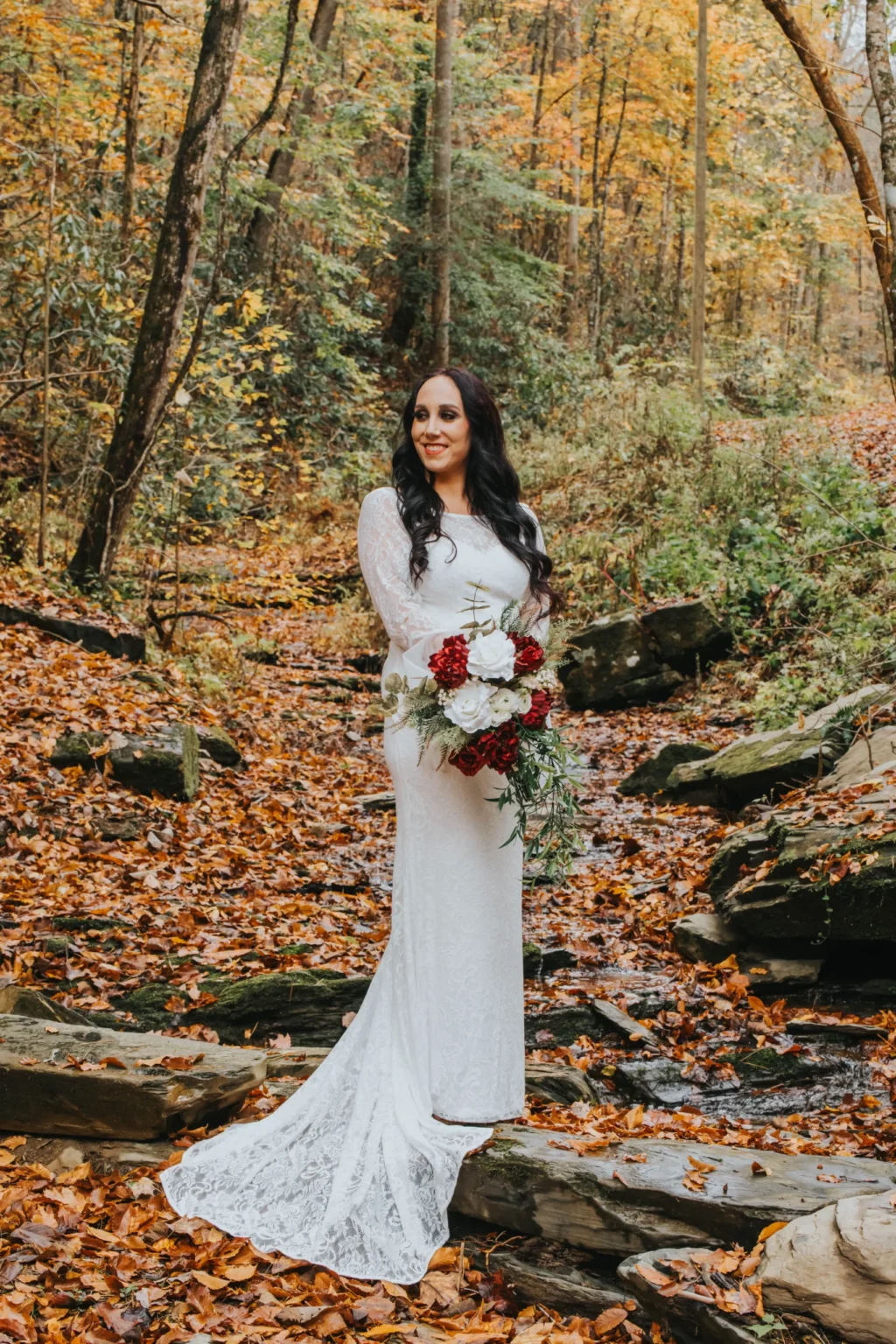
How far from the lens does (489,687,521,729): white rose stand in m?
3.70

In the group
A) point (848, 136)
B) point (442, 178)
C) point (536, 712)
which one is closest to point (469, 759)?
point (536, 712)

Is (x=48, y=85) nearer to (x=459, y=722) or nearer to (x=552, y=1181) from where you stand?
(x=459, y=722)

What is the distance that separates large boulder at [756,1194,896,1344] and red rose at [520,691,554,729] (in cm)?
163

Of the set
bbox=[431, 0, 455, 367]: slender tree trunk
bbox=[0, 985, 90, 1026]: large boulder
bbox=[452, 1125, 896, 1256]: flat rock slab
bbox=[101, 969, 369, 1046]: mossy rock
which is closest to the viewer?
bbox=[452, 1125, 896, 1256]: flat rock slab

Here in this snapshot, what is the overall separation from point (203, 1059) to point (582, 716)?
26.1ft

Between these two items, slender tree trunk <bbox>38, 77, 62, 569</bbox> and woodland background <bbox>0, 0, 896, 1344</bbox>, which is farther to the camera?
slender tree trunk <bbox>38, 77, 62, 569</bbox>

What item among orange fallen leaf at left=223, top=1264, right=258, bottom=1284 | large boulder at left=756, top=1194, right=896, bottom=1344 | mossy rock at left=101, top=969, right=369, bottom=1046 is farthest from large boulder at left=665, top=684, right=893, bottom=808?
orange fallen leaf at left=223, top=1264, right=258, bottom=1284

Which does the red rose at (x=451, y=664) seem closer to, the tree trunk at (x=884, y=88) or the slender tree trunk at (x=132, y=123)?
the tree trunk at (x=884, y=88)

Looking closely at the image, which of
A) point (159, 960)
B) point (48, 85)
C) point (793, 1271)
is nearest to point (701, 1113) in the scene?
point (793, 1271)

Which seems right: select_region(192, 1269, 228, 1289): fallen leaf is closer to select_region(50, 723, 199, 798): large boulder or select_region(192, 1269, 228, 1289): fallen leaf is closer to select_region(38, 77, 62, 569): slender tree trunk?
select_region(50, 723, 199, 798): large boulder

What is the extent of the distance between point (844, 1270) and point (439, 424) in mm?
2844

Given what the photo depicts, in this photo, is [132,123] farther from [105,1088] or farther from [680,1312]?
[680,1312]

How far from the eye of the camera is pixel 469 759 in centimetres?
375

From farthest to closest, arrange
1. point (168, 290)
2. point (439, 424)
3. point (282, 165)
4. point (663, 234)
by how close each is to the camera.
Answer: point (663, 234) → point (282, 165) → point (168, 290) → point (439, 424)
